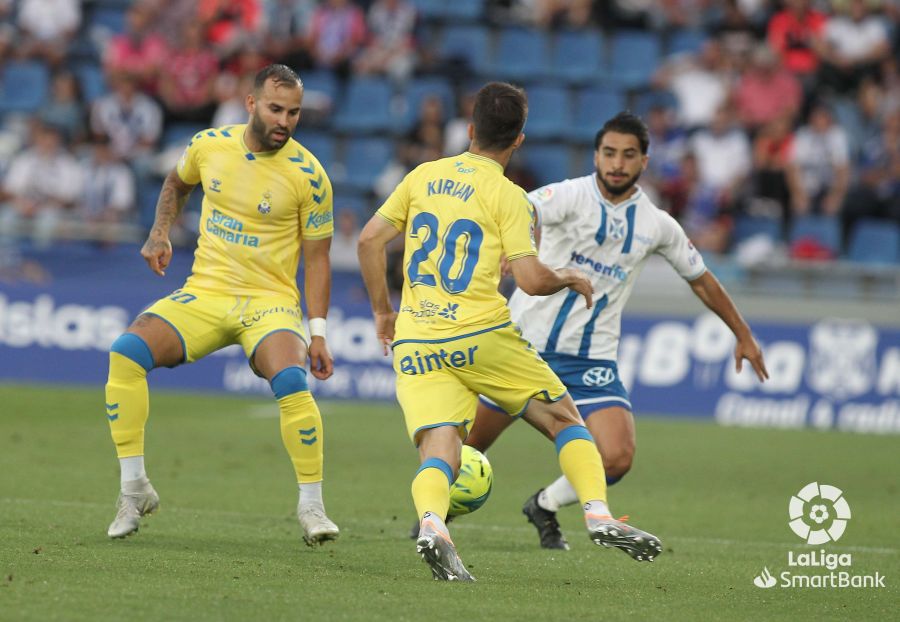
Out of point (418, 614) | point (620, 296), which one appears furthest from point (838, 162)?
point (418, 614)

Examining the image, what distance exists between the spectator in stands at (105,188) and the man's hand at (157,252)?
1146 centimetres

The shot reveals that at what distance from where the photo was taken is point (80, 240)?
18.1 m

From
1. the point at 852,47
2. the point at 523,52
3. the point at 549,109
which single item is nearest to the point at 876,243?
the point at 852,47

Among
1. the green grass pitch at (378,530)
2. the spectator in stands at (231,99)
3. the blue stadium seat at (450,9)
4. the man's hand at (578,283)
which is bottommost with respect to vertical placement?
the green grass pitch at (378,530)

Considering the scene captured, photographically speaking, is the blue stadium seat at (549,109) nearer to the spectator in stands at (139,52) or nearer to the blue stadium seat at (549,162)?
the blue stadium seat at (549,162)

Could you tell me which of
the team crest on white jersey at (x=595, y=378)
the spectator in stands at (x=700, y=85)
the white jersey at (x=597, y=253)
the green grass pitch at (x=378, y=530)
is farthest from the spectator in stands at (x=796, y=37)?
the team crest on white jersey at (x=595, y=378)

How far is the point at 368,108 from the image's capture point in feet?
68.3

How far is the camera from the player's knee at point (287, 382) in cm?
741

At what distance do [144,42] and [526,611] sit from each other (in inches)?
666

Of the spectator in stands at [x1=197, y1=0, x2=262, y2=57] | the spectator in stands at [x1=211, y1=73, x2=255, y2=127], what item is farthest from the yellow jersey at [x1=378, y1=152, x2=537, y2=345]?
the spectator in stands at [x1=197, y1=0, x2=262, y2=57]

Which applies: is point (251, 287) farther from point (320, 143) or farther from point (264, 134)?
point (320, 143)

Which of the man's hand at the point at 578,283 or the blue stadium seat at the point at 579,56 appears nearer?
the man's hand at the point at 578,283

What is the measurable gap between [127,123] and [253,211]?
12.6 meters

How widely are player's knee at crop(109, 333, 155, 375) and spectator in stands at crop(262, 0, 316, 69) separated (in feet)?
44.7
